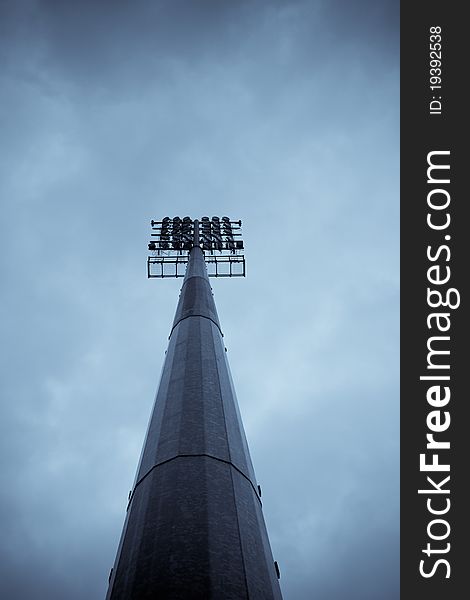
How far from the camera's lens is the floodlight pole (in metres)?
6.20

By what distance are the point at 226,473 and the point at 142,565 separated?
200 cm

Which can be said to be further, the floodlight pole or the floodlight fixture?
the floodlight fixture

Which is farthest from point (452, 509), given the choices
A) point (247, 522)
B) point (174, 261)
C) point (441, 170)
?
point (174, 261)

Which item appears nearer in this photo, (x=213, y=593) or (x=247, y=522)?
(x=213, y=593)

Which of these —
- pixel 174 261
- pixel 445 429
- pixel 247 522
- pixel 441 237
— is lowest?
pixel 247 522

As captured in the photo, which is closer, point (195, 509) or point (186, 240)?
point (195, 509)

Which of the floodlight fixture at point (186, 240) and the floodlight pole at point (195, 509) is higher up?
the floodlight fixture at point (186, 240)

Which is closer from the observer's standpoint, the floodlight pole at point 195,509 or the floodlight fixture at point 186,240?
the floodlight pole at point 195,509

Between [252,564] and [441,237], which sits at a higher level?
[441,237]

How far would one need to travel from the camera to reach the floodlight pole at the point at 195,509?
620 centimetres

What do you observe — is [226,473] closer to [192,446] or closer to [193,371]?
[192,446]

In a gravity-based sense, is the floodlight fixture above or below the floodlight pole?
above

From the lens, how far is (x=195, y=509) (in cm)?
710

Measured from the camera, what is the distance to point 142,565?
6445 millimetres
